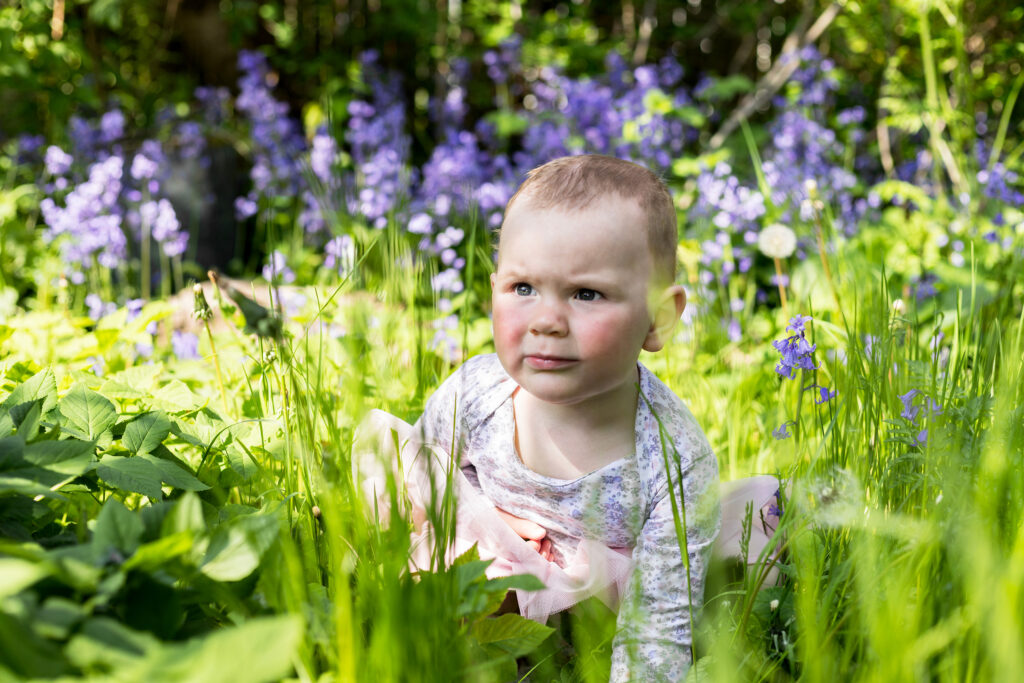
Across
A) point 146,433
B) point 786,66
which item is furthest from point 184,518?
point 786,66

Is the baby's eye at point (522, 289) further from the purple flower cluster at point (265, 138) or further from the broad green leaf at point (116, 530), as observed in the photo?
the purple flower cluster at point (265, 138)

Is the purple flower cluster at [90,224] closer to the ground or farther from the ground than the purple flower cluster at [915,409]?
farther from the ground

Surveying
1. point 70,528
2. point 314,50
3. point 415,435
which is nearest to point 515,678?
point 415,435

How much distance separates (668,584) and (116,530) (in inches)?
34.9

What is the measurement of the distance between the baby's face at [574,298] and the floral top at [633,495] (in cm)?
12

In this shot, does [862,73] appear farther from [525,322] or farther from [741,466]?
[525,322]

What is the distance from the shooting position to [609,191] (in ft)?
4.86

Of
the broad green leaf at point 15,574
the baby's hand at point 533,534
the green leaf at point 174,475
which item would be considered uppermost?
the broad green leaf at point 15,574

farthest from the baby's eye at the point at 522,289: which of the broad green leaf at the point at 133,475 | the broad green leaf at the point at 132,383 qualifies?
the broad green leaf at the point at 132,383

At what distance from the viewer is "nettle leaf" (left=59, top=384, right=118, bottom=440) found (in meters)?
1.36

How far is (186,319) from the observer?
333cm

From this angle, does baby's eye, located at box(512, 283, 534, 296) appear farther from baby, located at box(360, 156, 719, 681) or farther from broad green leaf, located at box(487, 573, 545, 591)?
broad green leaf, located at box(487, 573, 545, 591)

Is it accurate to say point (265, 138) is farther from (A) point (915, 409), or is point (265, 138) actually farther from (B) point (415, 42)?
(A) point (915, 409)

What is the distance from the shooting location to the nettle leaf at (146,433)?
4.41 ft
